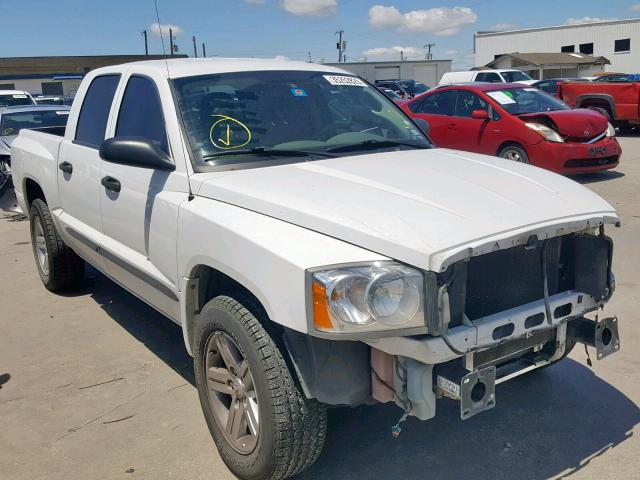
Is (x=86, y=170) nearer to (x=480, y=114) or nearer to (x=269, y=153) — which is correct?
(x=269, y=153)

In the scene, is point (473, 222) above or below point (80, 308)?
above

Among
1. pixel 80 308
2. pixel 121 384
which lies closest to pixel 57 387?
pixel 121 384

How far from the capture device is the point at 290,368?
269cm

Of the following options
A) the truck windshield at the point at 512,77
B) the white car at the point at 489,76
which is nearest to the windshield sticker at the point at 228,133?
the white car at the point at 489,76

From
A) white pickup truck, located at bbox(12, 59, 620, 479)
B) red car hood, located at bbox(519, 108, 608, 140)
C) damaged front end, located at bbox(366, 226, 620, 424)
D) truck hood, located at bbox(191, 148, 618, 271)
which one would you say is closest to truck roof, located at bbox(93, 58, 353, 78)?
white pickup truck, located at bbox(12, 59, 620, 479)

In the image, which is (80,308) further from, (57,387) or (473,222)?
(473,222)

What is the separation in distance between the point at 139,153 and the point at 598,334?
2.34 meters

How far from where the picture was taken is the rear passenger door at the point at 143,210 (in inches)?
134

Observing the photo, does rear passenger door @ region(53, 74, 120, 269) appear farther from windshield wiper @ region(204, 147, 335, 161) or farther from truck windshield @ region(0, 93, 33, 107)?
truck windshield @ region(0, 93, 33, 107)

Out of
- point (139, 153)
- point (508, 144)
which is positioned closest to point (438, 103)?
point (508, 144)

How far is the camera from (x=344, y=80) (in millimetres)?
4328

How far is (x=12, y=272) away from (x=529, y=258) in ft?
19.0

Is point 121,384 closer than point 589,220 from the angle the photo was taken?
No

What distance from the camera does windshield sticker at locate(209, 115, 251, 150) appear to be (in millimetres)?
3451
